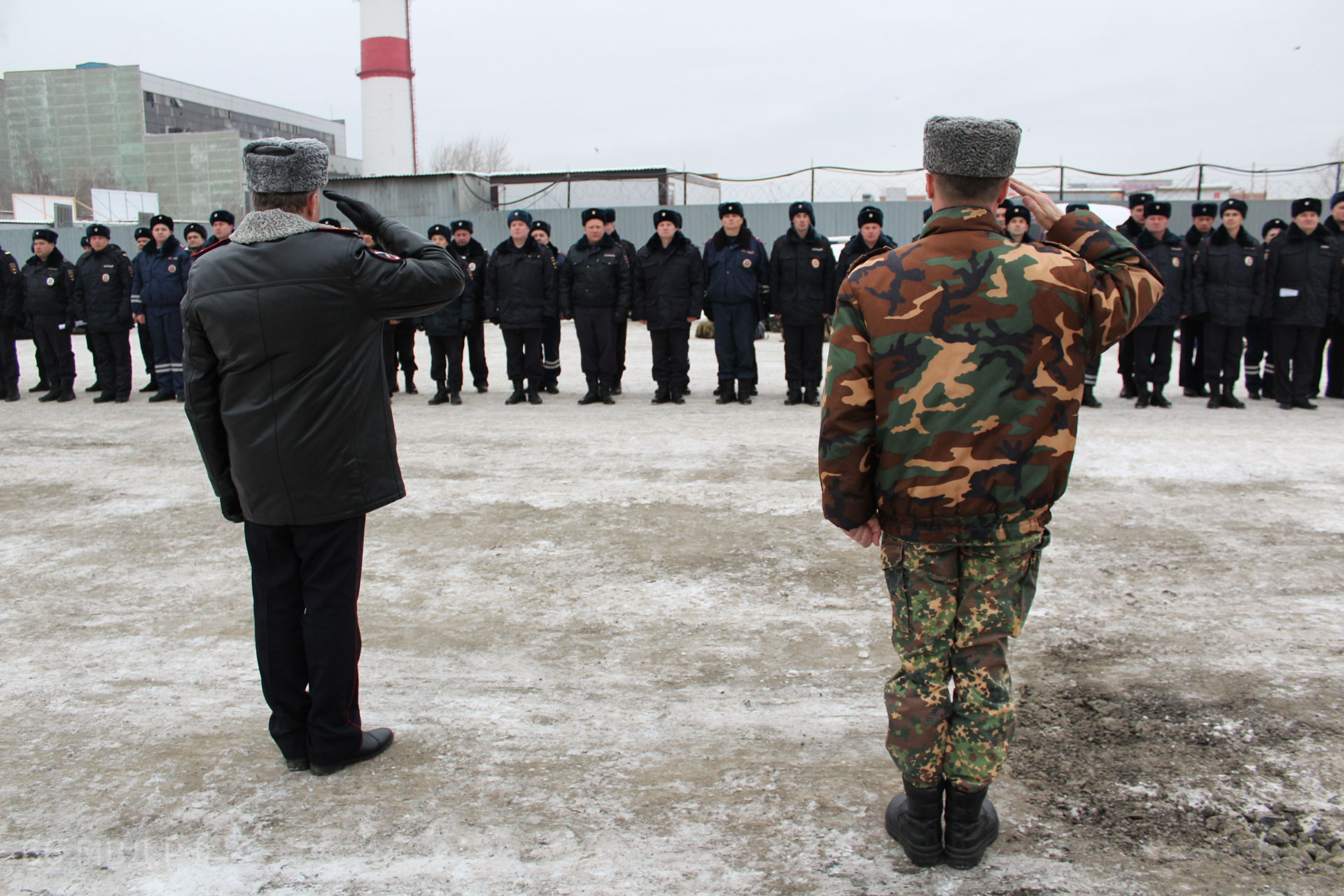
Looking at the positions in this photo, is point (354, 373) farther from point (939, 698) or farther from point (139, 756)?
point (939, 698)

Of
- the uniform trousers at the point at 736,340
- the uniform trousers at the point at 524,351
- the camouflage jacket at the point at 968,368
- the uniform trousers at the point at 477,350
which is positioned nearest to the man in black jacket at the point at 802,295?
the uniform trousers at the point at 736,340

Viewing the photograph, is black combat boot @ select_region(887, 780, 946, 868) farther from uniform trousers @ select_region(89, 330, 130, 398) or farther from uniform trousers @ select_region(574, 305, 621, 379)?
uniform trousers @ select_region(89, 330, 130, 398)

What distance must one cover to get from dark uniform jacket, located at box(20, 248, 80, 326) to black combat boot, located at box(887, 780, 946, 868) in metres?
11.2

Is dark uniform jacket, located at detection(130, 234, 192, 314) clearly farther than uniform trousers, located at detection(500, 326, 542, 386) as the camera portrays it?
Yes

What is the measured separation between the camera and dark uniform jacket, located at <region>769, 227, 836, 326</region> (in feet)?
31.4

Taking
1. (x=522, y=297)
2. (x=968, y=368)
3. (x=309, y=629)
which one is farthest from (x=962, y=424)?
(x=522, y=297)

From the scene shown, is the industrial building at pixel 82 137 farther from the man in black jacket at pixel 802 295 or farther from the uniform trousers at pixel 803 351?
the uniform trousers at pixel 803 351

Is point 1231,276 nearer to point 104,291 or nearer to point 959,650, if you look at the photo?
point 959,650

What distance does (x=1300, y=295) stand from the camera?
888 cm

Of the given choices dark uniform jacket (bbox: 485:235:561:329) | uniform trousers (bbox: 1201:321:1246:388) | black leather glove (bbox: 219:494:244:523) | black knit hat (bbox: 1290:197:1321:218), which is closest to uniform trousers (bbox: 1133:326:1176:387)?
uniform trousers (bbox: 1201:321:1246:388)

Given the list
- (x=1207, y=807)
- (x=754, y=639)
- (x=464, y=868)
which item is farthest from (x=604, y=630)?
(x=1207, y=807)

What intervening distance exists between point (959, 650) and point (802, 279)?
766 centimetres

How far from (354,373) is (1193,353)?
9961 millimetres

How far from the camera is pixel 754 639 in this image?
3826mm
